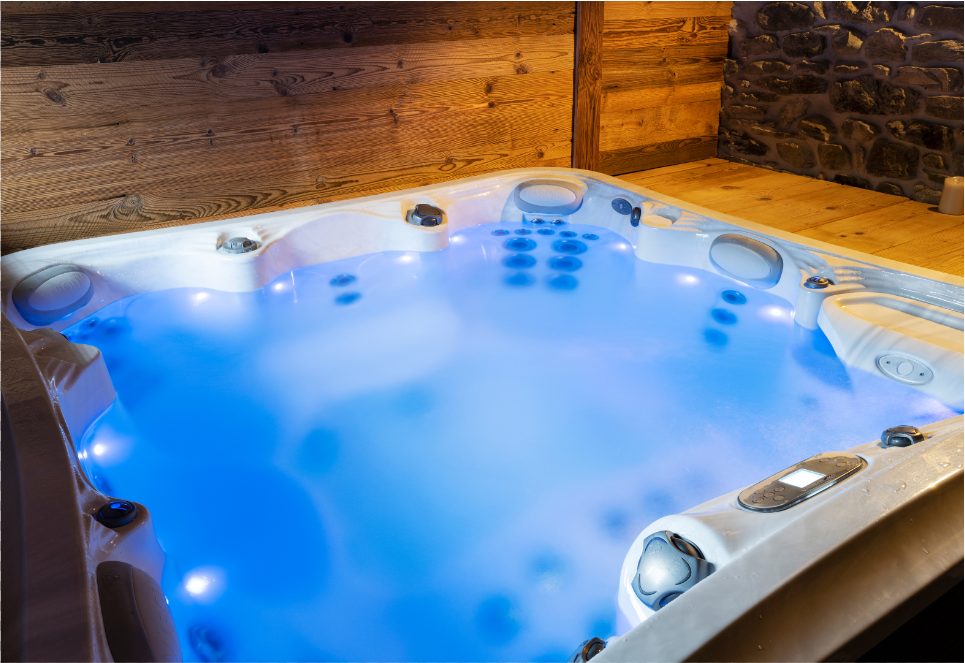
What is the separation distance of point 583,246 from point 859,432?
111cm

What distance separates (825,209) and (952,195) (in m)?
0.43

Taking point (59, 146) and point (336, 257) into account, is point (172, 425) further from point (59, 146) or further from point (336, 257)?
point (59, 146)

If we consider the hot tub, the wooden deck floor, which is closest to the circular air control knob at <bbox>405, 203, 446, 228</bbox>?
the hot tub

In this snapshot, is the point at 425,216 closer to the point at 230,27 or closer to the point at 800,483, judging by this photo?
the point at 230,27

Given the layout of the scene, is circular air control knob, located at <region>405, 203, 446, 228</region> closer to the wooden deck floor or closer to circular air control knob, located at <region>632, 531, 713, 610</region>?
the wooden deck floor

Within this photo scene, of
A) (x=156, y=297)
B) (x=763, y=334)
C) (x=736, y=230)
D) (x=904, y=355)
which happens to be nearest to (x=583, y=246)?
(x=736, y=230)

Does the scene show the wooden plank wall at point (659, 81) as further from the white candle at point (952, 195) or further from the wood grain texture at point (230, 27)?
the white candle at point (952, 195)

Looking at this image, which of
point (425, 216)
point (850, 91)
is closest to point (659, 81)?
point (850, 91)

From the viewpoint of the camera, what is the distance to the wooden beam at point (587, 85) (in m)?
2.79

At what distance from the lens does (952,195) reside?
→ 8.41 feet

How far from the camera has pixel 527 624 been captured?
1.12 m

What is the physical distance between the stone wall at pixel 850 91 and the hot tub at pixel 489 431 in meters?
1.23

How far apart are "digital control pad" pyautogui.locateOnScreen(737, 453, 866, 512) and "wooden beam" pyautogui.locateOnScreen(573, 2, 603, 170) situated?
222 centimetres

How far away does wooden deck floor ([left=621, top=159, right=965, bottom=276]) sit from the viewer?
7.47 feet
